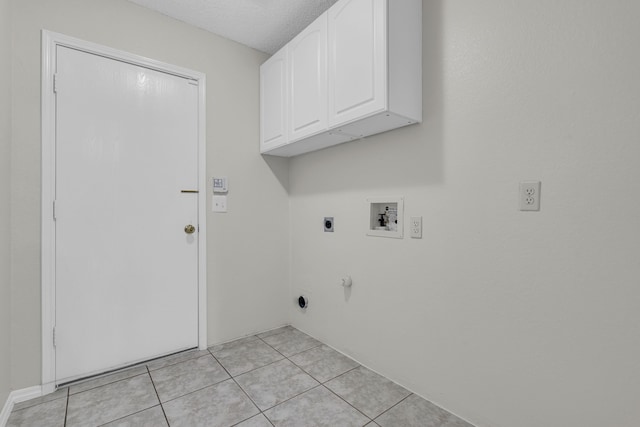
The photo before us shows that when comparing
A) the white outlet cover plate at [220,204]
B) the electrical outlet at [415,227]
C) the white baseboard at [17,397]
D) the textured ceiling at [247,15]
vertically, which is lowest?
the white baseboard at [17,397]

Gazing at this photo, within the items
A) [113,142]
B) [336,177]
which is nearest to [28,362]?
[113,142]

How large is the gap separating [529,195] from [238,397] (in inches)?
72.4

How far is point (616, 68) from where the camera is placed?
1.04 metres

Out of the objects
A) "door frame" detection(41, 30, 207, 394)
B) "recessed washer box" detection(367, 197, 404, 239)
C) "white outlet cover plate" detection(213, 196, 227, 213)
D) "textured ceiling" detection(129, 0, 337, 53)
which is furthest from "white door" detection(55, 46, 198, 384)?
"recessed washer box" detection(367, 197, 404, 239)

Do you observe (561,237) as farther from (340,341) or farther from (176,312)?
(176,312)

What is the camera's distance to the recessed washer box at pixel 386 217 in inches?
68.9

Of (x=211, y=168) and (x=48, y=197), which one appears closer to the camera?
(x=48, y=197)

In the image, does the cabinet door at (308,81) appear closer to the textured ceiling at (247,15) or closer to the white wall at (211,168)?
the textured ceiling at (247,15)

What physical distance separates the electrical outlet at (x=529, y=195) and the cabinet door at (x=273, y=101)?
5.10 feet

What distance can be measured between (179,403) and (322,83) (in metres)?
2.07

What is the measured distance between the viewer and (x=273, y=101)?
2.31m

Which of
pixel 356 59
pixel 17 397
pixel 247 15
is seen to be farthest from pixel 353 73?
pixel 17 397

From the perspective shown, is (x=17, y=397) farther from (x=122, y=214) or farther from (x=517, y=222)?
(x=517, y=222)

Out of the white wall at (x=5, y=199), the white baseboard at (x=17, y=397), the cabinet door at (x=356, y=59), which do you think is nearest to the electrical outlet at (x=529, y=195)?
the cabinet door at (x=356, y=59)
